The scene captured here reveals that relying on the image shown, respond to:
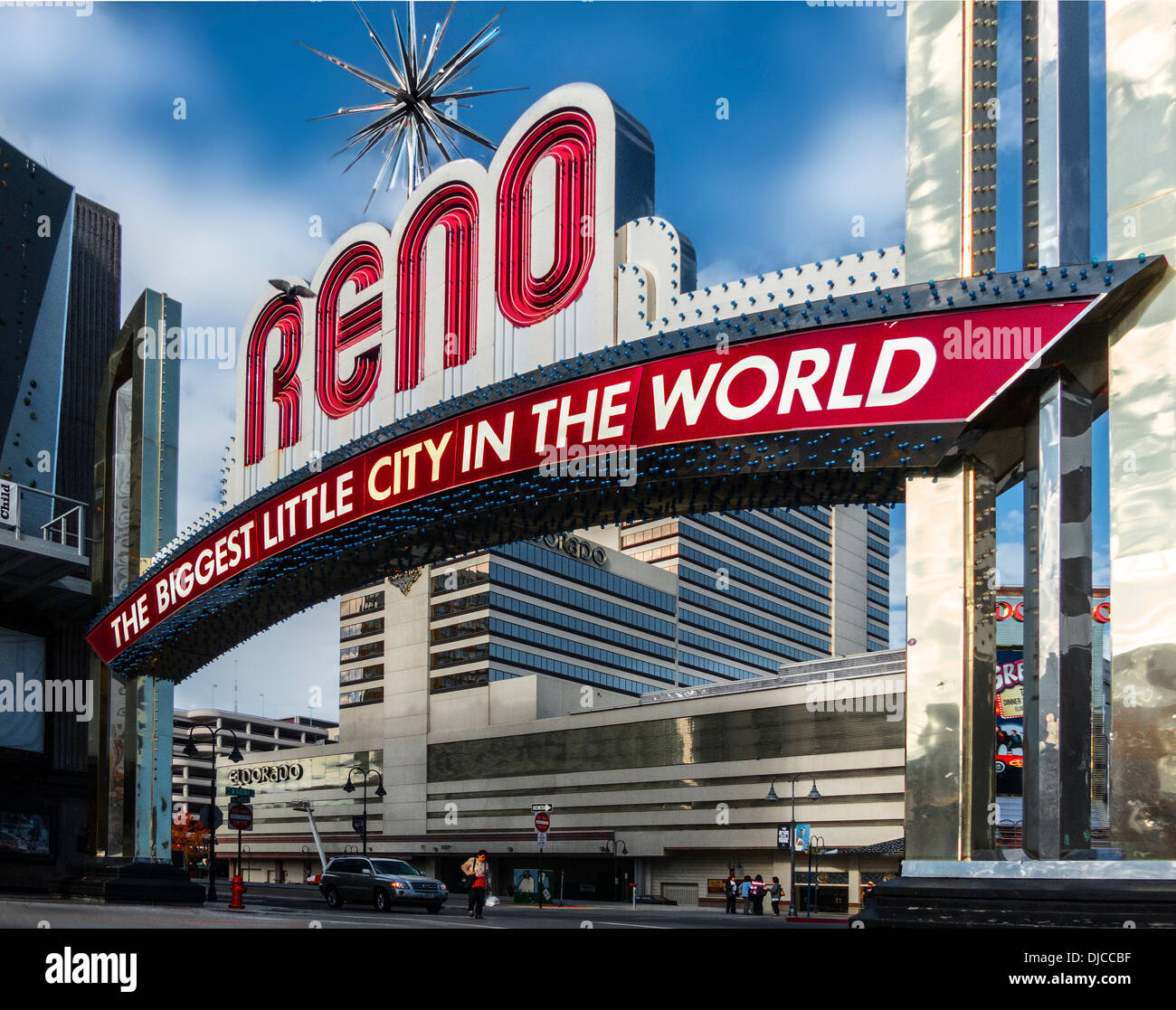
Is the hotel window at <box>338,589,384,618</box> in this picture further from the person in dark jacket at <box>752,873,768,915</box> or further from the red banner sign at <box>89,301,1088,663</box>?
the red banner sign at <box>89,301,1088,663</box>

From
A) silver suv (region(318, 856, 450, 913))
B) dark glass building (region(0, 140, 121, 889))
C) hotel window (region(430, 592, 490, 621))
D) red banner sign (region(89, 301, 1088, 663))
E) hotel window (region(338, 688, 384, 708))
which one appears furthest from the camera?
hotel window (region(338, 688, 384, 708))

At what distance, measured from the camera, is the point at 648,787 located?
86.6m

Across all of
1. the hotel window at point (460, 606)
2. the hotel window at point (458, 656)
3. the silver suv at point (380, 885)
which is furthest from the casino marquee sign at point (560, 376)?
the hotel window at point (458, 656)

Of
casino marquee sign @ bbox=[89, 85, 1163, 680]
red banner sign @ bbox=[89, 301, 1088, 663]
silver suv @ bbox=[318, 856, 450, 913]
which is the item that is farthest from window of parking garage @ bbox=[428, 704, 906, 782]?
red banner sign @ bbox=[89, 301, 1088, 663]

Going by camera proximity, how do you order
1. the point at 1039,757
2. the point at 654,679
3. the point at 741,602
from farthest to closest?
the point at 741,602
the point at 654,679
the point at 1039,757

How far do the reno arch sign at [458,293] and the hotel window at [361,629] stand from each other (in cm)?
9883

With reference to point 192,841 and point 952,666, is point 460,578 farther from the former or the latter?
point 952,666

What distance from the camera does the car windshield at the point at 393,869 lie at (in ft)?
112

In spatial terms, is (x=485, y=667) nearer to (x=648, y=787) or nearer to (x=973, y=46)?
(x=648, y=787)

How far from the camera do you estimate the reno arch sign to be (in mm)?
16281

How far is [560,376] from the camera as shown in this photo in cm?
1541

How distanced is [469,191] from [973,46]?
817cm

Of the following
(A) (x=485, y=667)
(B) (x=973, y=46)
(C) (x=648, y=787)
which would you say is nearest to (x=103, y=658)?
(B) (x=973, y=46)

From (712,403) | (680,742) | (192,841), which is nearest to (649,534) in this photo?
(680,742)
